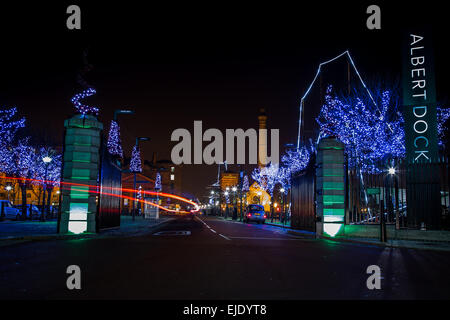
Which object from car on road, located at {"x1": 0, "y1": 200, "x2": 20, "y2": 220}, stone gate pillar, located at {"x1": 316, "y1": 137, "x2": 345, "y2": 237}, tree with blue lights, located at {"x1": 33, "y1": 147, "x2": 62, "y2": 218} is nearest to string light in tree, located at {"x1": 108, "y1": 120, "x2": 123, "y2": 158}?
car on road, located at {"x1": 0, "y1": 200, "x2": 20, "y2": 220}

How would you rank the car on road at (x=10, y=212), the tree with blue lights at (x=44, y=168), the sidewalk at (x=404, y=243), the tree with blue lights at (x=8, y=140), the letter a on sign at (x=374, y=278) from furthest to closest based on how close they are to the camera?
the tree with blue lights at (x=44, y=168) → the tree with blue lights at (x=8, y=140) → the car on road at (x=10, y=212) → the sidewalk at (x=404, y=243) → the letter a on sign at (x=374, y=278)

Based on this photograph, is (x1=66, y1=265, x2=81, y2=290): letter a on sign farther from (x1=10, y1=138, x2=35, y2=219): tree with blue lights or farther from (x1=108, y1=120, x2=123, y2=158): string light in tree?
(x1=10, y1=138, x2=35, y2=219): tree with blue lights

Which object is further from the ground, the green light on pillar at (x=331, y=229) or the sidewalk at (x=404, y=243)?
the green light on pillar at (x=331, y=229)

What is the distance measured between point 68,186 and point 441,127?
91.7 ft

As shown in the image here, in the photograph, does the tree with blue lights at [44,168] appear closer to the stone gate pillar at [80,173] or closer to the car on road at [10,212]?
the car on road at [10,212]

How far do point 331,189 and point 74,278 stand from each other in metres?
15.1

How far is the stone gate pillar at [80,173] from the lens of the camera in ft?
60.6

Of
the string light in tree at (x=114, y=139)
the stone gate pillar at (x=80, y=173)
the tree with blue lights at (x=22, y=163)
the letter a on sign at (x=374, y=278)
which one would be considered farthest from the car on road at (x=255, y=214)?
the letter a on sign at (x=374, y=278)

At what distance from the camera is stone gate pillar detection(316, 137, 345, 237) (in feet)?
64.5

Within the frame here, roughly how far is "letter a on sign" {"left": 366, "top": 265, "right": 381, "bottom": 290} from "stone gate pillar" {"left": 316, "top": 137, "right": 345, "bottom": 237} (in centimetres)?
1068

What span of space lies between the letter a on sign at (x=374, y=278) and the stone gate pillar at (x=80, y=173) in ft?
44.4
